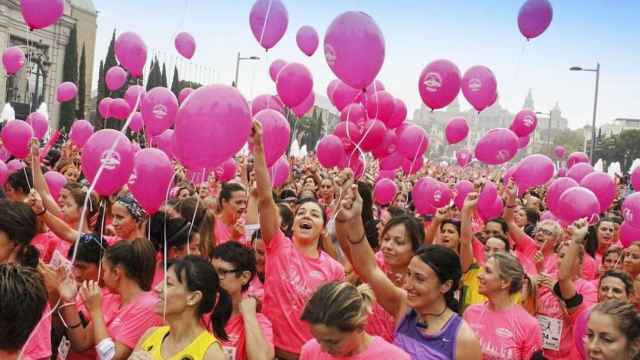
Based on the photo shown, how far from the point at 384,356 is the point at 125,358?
1.26 metres

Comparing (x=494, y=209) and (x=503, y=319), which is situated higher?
(x=494, y=209)

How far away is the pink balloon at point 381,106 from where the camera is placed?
25.2 ft

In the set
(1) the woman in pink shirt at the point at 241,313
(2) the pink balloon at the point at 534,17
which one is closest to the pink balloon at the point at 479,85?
(2) the pink balloon at the point at 534,17

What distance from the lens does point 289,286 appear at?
3.95 meters

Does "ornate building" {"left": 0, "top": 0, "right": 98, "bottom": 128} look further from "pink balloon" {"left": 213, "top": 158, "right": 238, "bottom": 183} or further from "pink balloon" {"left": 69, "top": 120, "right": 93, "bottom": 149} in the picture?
"pink balloon" {"left": 213, "top": 158, "right": 238, "bottom": 183}

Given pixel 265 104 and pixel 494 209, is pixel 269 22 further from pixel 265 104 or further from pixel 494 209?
pixel 494 209

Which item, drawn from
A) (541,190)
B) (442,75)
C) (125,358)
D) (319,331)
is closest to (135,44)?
(442,75)

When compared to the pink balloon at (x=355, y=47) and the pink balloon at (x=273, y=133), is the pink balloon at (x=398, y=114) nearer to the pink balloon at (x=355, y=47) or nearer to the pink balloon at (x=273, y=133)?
the pink balloon at (x=355, y=47)

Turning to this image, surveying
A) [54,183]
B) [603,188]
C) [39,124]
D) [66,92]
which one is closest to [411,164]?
[603,188]

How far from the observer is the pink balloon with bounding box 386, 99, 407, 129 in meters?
8.32

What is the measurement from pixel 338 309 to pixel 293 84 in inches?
189

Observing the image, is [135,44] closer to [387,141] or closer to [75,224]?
[387,141]

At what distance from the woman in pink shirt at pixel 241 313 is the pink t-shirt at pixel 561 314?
6.77 feet

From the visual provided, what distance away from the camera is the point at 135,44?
9.20 metres
